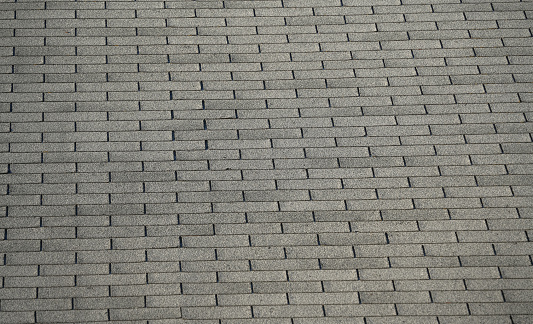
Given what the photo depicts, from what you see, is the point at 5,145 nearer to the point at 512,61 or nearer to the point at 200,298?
the point at 200,298

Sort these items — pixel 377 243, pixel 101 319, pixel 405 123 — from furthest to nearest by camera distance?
1. pixel 405 123
2. pixel 377 243
3. pixel 101 319

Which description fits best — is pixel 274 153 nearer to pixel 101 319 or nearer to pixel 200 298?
pixel 200 298

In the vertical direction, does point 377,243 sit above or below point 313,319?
above

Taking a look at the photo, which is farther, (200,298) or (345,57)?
(345,57)

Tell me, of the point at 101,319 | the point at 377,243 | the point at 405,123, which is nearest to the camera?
the point at 101,319

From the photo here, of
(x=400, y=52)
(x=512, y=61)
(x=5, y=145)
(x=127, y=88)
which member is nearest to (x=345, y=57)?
(x=400, y=52)

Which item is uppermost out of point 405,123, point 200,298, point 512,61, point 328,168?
point 512,61
